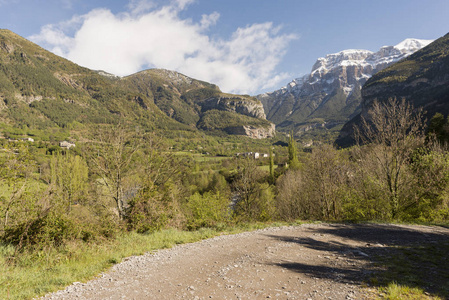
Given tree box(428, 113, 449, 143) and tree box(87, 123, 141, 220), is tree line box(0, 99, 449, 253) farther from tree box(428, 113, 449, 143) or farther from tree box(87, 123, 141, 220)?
tree box(428, 113, 449, 143)

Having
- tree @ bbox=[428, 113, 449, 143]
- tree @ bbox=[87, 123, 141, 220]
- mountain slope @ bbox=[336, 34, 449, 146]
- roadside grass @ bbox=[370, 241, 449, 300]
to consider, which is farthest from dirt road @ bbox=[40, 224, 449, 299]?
mountain slope @ bbox=[336, 34, 449, 146]

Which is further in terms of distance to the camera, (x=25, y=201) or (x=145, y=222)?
(x=145, y=222)

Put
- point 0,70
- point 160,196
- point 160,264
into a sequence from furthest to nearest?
point 0,70, point 160,196, point 160,264

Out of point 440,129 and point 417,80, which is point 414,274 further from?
point 417,80

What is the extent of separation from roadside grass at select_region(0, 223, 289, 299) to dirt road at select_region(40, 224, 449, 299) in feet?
1.72

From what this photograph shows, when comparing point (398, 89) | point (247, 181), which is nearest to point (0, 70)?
point (247, 181)

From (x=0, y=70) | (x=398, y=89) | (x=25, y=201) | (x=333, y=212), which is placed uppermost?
(x=0, y=70)

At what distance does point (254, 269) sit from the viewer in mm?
7305

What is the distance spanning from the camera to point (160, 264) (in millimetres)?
8102

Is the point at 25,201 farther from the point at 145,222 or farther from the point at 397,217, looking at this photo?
the point at 397,217

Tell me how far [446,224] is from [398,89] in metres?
206

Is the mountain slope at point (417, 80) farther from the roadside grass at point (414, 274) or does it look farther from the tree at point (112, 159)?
the tree at point (112, 159)

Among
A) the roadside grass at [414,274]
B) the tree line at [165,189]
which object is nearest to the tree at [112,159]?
the tree line at [165,189]

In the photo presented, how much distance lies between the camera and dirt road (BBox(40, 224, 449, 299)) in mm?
5727
